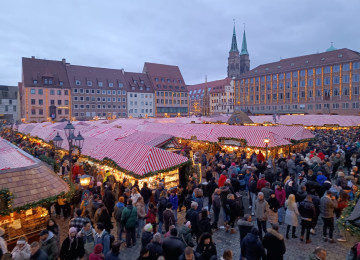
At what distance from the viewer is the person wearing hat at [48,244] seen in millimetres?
6129

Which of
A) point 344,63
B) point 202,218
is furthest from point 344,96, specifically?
point 202,218

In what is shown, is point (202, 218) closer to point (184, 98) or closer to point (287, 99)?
point (287, 99)

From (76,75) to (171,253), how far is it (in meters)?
65.6

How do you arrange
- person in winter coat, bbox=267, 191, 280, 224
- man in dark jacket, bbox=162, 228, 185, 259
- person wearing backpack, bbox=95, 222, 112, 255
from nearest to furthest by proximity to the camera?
man in dark jacket, bbox=162, 228, 185, 259, person wearing backpack, bbox=95, 222, 112, 255, person in winter coat, bbox=267, 191, 280, 224

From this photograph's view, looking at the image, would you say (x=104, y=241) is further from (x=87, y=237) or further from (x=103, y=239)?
(x=87, y=237)

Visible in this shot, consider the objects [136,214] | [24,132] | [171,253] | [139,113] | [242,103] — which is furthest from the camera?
[242,103]

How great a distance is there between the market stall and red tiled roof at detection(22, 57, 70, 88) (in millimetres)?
57359

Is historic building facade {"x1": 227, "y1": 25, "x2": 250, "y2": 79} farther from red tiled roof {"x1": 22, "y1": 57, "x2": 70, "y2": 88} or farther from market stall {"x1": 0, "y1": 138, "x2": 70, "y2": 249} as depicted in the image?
market stall {"x1": 0, "y1": 138, "x2": 70, "y2": 249}

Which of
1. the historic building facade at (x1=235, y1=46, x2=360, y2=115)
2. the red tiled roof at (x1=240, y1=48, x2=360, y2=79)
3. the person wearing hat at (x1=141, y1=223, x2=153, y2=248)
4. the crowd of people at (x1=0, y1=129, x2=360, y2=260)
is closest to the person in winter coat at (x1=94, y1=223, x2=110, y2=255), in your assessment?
the crowd of people at (x1=0, y1=129, x2=360, y2=260)

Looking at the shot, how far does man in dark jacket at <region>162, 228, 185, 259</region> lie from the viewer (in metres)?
5.79

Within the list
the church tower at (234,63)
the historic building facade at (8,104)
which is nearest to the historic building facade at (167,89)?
the church tower at (234,63)

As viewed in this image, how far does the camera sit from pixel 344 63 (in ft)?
182

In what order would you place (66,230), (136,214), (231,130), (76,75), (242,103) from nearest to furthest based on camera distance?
1. (136,214)
2. (66,230)
3. (231,130)
4. (76,75)
5. (242,103)

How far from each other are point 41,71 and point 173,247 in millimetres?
65077
